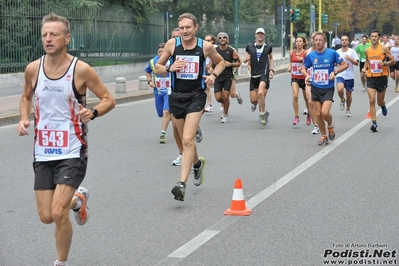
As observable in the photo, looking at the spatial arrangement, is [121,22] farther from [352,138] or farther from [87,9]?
[352,138]

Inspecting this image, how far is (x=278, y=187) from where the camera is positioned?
9.08 metres

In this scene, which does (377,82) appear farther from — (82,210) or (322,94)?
(82,210)

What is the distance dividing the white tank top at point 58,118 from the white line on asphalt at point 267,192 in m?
1.11

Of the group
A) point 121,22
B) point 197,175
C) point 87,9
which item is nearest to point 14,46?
point 87,9

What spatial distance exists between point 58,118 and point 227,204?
9.66 ft

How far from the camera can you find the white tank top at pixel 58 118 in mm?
5582

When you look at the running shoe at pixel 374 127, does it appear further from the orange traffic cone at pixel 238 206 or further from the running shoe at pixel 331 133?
the orange traffic cone at pixel 238 206

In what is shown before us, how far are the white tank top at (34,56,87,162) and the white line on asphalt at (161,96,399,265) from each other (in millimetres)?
1110

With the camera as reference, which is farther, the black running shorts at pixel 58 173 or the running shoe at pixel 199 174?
the running shoe at pixel 199 174

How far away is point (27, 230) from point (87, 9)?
23.3m

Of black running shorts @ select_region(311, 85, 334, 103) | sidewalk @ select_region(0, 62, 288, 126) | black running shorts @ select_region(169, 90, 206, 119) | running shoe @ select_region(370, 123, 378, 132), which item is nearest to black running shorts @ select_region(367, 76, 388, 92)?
running shoe @ select_region(370, 123, 378, 132)

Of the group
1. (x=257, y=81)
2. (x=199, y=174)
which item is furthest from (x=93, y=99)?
(x=199, y=174)

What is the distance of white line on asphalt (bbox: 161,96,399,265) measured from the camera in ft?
20.3

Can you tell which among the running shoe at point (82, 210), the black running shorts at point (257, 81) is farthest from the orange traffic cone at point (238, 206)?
the black running shorts at point (257, 81)
